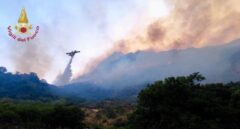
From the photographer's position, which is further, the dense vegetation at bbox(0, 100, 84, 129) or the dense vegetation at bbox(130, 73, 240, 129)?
the dense vegetation at bbox(0, 100, 84, 129)

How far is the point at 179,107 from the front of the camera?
2216 inches

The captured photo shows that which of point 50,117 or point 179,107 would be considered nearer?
point 179,107

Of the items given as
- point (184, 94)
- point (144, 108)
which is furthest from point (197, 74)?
point (144, 108)

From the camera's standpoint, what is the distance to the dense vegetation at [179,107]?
2147 inches

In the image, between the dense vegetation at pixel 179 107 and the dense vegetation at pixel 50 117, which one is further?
the dense vegetation at pixel 50 117

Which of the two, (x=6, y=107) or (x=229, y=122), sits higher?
(x=6, y=107)

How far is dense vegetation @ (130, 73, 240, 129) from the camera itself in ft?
179

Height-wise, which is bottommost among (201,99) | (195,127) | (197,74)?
(195,127)

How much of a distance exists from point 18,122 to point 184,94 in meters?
36.1

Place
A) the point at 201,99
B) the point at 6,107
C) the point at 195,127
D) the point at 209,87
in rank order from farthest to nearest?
the point at 6,107
the point at 209,87
the point at 201,99
the point at 195,127

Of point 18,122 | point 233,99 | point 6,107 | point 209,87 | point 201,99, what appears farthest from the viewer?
point 6,107

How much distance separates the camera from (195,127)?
5206 cm

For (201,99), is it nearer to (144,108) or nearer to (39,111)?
(144,108)

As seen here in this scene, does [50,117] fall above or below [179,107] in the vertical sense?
above
